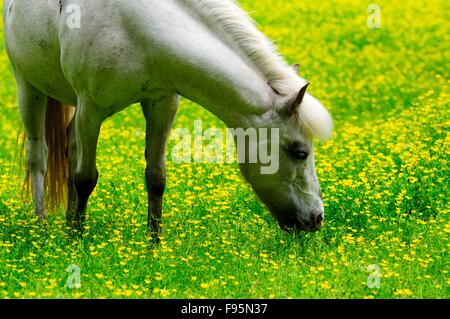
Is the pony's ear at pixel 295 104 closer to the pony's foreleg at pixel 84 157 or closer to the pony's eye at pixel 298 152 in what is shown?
the pony's eye at pixel 298 152

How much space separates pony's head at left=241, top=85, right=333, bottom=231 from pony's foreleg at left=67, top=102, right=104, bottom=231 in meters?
1.22

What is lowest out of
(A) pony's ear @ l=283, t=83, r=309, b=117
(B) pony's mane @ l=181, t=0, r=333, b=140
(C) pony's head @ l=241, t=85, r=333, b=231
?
(C) pony's head @ l=241, t=85, r=333, b=231

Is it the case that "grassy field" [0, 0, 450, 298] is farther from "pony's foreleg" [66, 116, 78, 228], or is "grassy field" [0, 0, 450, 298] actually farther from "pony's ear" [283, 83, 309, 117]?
"pony's ear" [283, 83, 309, 117]

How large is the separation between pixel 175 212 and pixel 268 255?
146 cm

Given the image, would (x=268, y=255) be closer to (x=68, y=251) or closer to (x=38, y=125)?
(x=68, y=251)

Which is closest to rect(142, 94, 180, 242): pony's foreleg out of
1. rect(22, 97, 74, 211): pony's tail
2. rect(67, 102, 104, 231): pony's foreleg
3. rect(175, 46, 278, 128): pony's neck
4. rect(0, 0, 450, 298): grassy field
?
rect(0, 0, 450, 298): grassy field

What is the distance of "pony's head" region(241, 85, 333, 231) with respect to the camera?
5.71 m

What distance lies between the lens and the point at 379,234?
262 inches

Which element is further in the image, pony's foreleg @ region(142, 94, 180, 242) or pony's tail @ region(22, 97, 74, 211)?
pony's tail @ region(22, 97, 74, 211)

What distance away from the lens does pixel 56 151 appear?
768 cm

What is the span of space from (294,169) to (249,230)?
1106 millimetres
